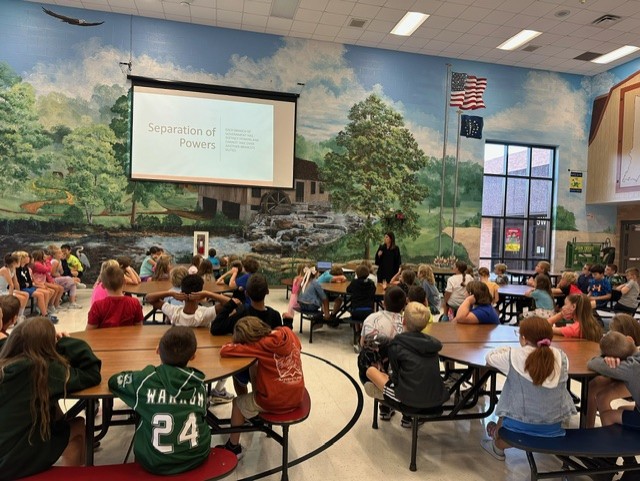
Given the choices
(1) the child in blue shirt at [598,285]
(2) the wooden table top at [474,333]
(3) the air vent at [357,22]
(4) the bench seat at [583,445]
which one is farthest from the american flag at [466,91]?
(4) the bench seat at [583,445]

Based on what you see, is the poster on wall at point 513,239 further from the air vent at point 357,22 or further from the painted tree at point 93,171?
the painted tree at point 93,171

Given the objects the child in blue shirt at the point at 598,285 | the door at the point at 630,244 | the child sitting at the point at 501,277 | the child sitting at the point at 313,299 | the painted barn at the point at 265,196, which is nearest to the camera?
the child sitting at the point at 313,299

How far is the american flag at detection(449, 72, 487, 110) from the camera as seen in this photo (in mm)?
11914

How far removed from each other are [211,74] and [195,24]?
4.01ft

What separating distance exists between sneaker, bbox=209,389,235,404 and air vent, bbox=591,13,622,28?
1128 cm

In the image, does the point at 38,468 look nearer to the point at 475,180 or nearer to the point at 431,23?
the point at 431,23

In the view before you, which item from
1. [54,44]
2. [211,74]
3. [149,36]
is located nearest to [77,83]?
[54,44]

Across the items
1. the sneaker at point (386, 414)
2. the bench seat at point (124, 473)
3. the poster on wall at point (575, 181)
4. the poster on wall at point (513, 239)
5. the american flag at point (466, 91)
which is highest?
the american flag at point (466, 91)

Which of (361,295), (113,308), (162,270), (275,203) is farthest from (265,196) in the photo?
(113,308)

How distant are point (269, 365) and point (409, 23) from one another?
10064 mm

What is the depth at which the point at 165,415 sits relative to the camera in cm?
200

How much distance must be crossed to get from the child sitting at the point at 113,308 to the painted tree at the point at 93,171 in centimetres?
747

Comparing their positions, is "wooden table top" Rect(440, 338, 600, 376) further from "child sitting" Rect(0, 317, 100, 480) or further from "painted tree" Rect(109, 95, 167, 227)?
"painted tree" Rect(109, 95, 167, 227)

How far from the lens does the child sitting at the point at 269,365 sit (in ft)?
8.78
